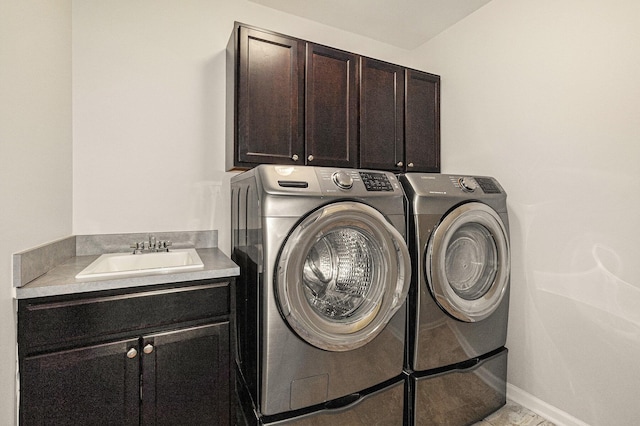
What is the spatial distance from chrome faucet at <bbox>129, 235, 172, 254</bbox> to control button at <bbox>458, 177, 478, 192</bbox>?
6.00 feet

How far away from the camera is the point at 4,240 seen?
107 cm

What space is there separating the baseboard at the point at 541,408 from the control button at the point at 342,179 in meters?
1.83

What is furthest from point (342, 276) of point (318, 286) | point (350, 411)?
point (350, 411)

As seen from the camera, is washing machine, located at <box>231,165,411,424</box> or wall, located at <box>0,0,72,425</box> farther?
washing machine, located at <box>231,165,411,424</box>

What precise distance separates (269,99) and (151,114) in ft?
2.50

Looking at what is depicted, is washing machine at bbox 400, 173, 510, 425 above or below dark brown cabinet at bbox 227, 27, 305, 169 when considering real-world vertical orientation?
below

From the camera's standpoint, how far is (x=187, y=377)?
4.60ft

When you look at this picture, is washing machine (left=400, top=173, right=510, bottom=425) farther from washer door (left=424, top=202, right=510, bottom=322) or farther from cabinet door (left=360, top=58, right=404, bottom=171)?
cabinet door (left=360, top=58, right=404, bottom=171)

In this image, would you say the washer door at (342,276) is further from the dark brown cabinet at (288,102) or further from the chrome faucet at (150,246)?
the chrome faucet at (150,246)

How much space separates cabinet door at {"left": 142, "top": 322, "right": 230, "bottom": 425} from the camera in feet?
4.38

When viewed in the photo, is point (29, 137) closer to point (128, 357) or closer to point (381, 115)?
point (128, 357)

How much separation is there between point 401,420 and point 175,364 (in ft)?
3.90

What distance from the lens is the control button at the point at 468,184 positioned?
1873mm

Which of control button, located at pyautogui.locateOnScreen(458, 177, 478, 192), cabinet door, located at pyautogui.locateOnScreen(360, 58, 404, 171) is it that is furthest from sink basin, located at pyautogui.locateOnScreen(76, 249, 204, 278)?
control button, located at pyautogui.locateOnScreen(458, 177, 478, 192)
